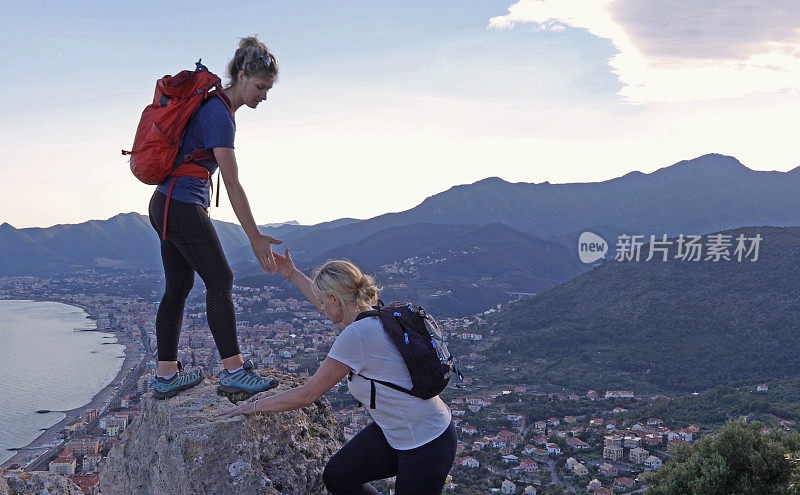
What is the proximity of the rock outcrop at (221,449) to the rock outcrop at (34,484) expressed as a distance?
32cm

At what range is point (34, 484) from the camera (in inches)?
139

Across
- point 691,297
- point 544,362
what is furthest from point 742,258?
point 544,362

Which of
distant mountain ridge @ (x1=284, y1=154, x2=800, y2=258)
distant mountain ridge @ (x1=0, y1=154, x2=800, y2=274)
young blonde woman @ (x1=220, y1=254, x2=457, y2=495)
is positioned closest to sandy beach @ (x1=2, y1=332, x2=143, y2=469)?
young blonde woman @ (x1=220, y1=254, x2=457, y2=495)

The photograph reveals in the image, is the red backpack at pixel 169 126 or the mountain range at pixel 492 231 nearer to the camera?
the red backpack at pixel 169 126

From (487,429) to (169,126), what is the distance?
28.8 meters

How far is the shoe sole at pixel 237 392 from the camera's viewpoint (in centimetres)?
335

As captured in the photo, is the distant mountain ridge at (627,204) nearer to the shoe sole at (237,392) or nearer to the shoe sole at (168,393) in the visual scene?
the shoe sole at (237,392)

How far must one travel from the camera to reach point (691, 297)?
1903 inches

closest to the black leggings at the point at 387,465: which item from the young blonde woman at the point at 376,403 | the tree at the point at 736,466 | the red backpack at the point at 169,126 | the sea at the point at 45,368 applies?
the young blonde woman at the point at 376,403

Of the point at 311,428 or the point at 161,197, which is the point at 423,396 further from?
the point at 161,197

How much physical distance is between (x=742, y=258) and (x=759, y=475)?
1893 inches

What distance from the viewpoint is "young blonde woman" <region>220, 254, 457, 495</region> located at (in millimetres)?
2424

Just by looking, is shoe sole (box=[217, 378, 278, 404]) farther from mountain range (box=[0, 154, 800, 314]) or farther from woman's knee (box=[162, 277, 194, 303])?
mountain range (box=[0, 154, 800, 314])
